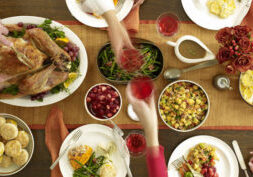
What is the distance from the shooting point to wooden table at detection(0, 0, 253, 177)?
58.9 inches

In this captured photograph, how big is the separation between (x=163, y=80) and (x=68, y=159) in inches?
28.7

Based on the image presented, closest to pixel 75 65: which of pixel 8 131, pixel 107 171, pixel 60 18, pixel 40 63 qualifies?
pixel 40 63

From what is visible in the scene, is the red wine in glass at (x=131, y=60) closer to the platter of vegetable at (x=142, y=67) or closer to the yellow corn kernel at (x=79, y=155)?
the platter of vegetable at (x=142, y=67)

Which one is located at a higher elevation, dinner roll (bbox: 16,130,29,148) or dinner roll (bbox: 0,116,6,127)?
dinner roll (bbox: 0,116,6,127)

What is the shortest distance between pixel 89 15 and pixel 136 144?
80cm

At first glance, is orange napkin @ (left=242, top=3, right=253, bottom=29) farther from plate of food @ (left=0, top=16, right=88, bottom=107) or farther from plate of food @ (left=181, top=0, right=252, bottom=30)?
→ plate of food @ (left=0, top=16, right=88, bottom=107)

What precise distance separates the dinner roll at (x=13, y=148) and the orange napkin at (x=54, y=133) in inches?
6.0

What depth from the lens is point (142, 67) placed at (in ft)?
4.66

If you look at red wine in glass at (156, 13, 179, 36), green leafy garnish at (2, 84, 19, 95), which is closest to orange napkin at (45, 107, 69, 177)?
green leafy garnish at (2, 84, 19, 95)

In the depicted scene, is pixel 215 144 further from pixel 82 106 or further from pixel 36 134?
pixel 36 134

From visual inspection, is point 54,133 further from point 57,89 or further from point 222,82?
point 222,82

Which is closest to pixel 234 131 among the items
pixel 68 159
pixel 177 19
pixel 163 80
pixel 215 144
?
pixel 215 144

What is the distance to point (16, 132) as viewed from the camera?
142 centimetres

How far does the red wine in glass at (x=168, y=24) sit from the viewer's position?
4.85 ft
